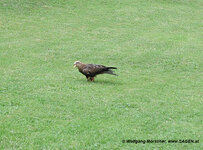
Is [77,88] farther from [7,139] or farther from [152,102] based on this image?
[7,139]

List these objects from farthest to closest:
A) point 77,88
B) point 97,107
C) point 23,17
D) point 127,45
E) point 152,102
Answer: point 23,17 < point 127,45 < point 77,88 < point 152,102 < point 97,107

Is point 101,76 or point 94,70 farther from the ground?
point 94,70

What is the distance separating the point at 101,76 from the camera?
1619 cm

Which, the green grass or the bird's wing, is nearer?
the green grass

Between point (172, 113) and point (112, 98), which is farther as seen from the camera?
point (112, 98)

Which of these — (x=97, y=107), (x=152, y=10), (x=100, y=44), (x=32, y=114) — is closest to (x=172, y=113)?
(x=97, y=107)

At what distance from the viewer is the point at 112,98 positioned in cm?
1225

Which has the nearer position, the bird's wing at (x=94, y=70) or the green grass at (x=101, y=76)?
the green grass at (x=101, y=76)

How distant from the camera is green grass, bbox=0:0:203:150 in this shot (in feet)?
30.4

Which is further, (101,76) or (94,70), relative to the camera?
(101,76)

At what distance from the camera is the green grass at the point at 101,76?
30.4 feet

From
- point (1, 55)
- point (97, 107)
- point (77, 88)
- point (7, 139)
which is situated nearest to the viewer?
point (7, 139)

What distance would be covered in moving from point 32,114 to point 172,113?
3.80m

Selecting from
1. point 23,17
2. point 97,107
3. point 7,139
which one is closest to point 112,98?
point 97,107
